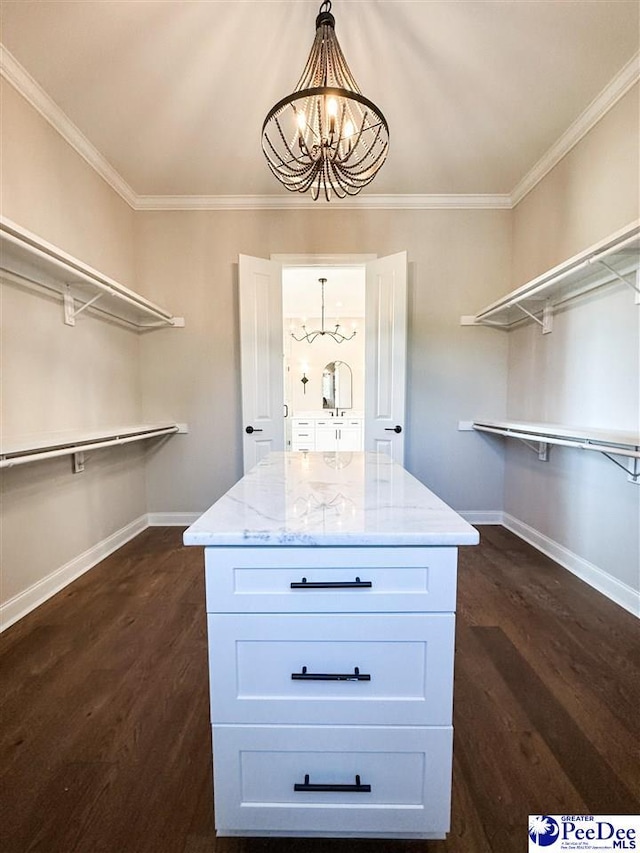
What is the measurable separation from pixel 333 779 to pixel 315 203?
3.57 meters

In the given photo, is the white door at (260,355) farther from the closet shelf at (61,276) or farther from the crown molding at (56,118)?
the crown molding at (56,118)

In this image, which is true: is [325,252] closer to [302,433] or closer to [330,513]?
[330,513]

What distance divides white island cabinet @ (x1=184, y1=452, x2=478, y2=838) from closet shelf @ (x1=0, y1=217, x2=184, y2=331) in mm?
1694

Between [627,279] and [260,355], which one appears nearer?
[627,279]

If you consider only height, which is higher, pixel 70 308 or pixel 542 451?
pixel 70 308

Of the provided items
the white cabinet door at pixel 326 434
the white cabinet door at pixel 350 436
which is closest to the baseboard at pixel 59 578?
the white cabinet door at pixel 326 434

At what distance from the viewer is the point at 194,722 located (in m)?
1.34

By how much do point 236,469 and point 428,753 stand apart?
2733mm

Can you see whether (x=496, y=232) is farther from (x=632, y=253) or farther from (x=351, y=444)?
(x=351, y=444)

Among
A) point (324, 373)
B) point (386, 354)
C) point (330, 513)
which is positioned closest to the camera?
point (330, 513)

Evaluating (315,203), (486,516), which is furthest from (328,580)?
(315,203)

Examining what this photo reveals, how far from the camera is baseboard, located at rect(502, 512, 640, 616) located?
2.02 meters

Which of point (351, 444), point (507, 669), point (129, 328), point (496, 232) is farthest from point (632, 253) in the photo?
point (351, 444)

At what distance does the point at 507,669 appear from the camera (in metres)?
1.59
